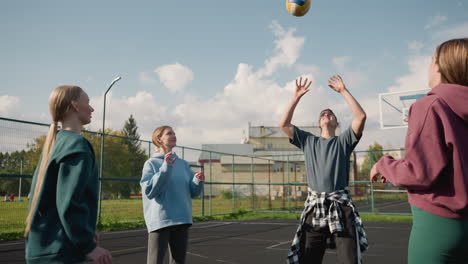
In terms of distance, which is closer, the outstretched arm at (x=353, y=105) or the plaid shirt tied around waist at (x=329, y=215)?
the plaid shirt tied around waist at (x=329, y=215)

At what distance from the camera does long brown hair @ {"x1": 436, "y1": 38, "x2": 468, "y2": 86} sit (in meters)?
1.70

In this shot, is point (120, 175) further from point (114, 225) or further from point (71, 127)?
point (71, 127)

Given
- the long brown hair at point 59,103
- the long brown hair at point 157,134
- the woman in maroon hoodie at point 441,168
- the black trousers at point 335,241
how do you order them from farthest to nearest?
the long brown hair at point 157,134, the black trousers at point 335,241, the long brown hair at point 59,103, the woman in maroon hoodie at point 441,168

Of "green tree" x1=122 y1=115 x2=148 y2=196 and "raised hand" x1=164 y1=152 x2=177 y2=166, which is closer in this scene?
"raised hand" x1=164 y1=152 x2=177 y2=166

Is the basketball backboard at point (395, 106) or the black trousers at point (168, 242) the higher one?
the basketball backboard at point (395, 106)

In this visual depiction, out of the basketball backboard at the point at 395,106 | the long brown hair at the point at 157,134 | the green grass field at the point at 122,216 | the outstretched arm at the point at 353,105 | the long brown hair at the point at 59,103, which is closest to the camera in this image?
the long brown hair at the point at 59,103

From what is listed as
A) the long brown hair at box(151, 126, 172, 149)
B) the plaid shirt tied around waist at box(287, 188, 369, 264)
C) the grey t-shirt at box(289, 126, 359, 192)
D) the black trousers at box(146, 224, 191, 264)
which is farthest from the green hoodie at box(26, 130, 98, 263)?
the grey t-shirt at box(289, 126, 359, 192)

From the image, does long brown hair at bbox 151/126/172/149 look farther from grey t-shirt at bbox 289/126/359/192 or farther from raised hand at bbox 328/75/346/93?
raised hand at bbox 328/75/346/93

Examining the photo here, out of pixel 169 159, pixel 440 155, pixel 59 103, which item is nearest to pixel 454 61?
pixel 440 155

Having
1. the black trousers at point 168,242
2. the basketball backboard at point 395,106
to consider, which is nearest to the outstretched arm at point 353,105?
the black trousers at point 168,242

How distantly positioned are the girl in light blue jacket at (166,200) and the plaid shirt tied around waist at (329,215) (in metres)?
1.08

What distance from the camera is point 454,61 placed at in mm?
1725

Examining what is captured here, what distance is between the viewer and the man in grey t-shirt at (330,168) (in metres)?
3.24

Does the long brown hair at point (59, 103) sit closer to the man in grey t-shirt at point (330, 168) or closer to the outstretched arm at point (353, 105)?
the man in grey t-shirt at point (330, 168)
